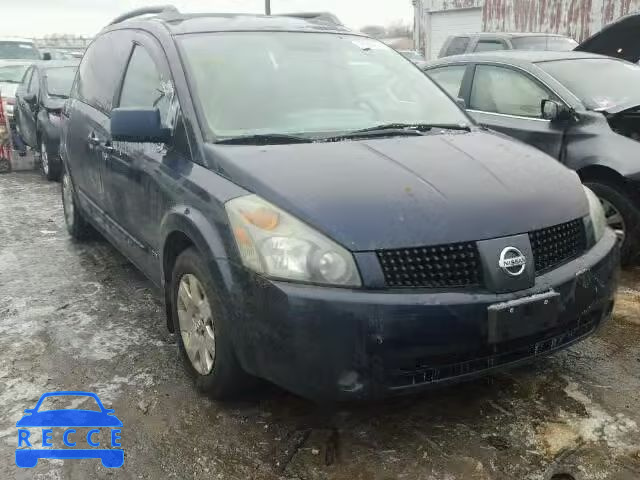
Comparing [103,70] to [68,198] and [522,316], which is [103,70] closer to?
[68,198]

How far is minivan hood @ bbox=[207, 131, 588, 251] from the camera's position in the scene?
2.42 meters

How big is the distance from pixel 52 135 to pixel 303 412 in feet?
22.1

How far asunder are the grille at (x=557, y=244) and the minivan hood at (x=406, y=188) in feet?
0.13

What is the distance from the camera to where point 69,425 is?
9.36 feet

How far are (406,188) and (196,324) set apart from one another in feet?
3.79

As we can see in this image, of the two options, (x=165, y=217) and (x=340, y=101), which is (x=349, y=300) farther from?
(x=340, y=101)

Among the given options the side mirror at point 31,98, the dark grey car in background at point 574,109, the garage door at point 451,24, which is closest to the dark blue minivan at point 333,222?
the dark grey car in background at point 574,109

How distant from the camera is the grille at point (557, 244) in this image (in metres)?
2.59

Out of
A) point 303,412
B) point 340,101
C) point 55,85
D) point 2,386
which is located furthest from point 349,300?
point 55,85

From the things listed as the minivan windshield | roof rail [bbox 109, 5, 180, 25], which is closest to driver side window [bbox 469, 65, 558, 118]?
the minivan windshield

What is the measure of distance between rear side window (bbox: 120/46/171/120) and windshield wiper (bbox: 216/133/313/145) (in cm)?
53

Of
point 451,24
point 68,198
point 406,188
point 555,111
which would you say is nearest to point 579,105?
point 555,111

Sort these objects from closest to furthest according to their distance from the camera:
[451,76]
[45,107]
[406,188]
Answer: [406,188], [451,76], [45,107]

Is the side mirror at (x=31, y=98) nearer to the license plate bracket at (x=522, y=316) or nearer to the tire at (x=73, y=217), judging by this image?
the tire at (x=73, y=217)
